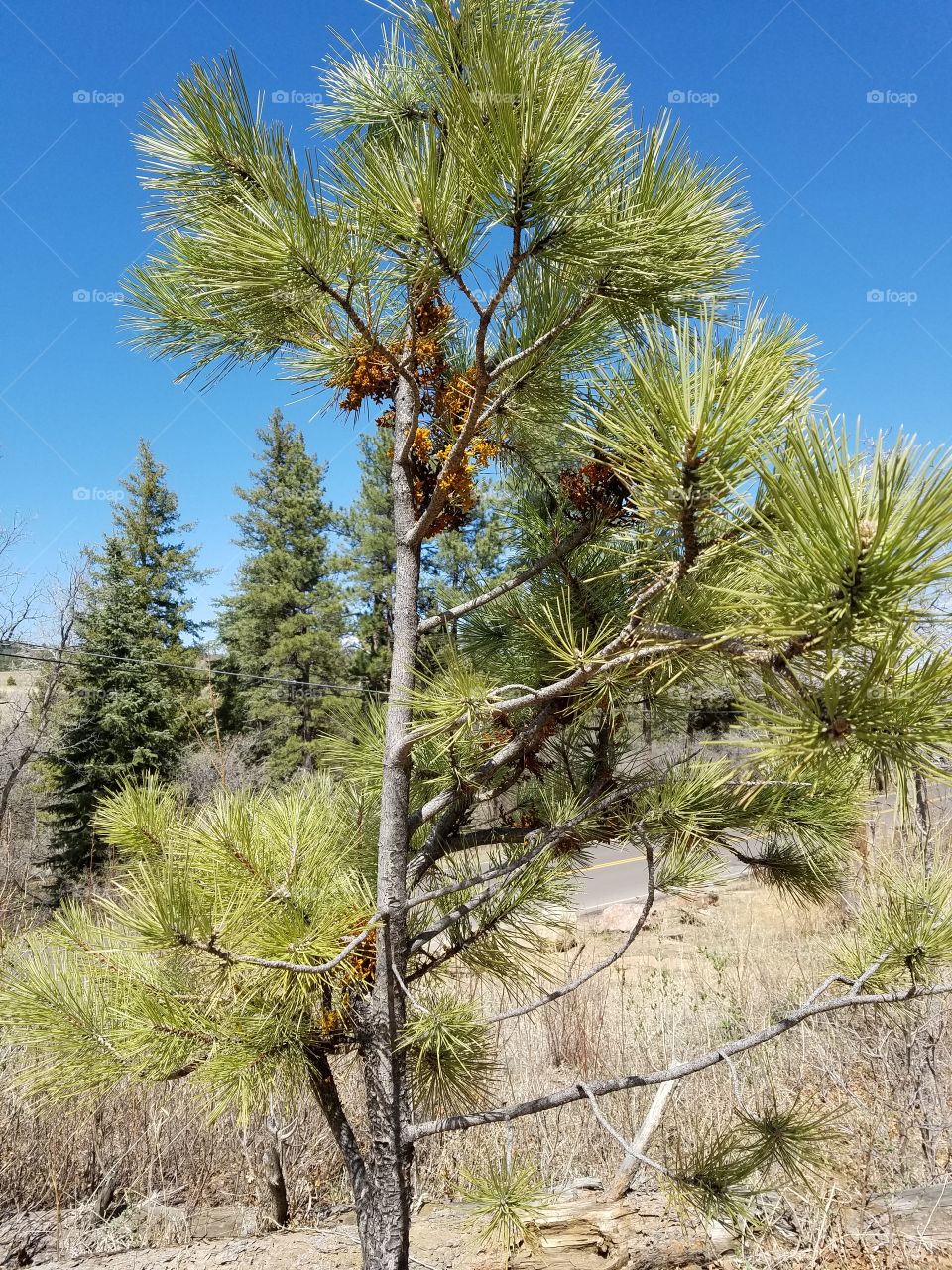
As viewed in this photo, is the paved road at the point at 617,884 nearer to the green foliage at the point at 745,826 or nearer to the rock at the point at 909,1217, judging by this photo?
the rock at the point at 909,1217

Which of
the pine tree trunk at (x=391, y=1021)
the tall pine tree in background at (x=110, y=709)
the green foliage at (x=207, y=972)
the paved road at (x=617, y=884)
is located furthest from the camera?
the tall pine tree in background at (x=110, y=709)

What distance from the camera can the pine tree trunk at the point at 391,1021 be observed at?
4.73 ft

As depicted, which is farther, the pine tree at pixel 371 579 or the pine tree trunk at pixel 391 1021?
the pine tree at pixel 371 579

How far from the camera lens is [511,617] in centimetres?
181

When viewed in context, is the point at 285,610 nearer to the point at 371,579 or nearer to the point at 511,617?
the point at 371,579

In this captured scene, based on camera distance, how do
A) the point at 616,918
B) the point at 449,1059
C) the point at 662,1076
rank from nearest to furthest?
the point at 662,1076
the point at 449,1059
the point at 616,918

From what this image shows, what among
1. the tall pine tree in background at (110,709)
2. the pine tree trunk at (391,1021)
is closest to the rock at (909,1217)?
the pine tree trunk at (391,1021)

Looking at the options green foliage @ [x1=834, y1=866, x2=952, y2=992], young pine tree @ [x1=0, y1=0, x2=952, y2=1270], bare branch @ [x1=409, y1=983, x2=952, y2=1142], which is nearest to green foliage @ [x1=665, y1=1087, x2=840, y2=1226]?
young pine tree @ [x1=0, y1=0, x2=952, y2=1270]

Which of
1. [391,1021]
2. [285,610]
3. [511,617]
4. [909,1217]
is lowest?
[909,1217]

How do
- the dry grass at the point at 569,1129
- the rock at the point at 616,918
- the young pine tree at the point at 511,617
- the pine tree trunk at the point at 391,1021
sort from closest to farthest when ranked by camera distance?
the young pine tree at the point at 511,617 → the pine tree trunk at the point at 391,1021 → the dry grass at the point at 569,1129 → the rock at the point at 616,918

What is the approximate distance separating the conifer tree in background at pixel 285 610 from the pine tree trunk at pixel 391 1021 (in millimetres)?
18560

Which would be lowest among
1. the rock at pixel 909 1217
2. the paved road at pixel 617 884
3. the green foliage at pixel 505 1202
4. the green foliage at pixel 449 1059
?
the paved road at pixel 617 884

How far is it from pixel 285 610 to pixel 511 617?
2179cm

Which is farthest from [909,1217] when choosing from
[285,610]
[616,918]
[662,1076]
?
[285,610]
